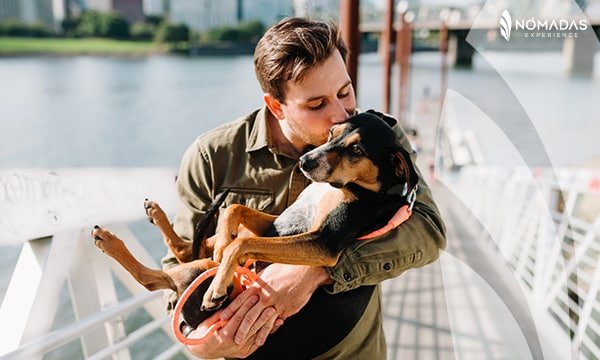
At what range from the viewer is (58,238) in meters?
1.80

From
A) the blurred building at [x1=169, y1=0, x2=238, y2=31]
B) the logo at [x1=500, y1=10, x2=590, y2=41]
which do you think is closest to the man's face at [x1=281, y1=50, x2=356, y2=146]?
the logo at [x1=500, y1=10, x2=590, y2=41]

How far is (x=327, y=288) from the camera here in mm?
1434

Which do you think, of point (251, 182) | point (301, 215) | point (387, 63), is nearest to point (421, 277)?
point (251, 182)

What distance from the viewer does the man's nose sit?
132 centimetres

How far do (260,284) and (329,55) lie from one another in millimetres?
588

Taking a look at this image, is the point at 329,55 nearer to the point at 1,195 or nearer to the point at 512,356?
the point at 1,195

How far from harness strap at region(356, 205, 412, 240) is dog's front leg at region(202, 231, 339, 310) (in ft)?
0.35

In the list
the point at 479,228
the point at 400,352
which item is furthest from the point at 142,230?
the point at 400,352

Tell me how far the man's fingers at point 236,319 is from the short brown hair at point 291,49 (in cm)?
52

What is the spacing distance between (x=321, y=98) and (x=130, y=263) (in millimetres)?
604

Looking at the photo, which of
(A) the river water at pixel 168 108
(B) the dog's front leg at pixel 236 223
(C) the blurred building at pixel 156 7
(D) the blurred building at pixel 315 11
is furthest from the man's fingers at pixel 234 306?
(C) the blurred building at pixel 156 7

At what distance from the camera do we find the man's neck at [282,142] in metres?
1.57

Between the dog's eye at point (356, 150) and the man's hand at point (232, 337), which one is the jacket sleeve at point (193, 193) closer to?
the man's hand at point (232, 337)

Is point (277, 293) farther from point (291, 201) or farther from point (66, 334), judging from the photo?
point (66, 334)
